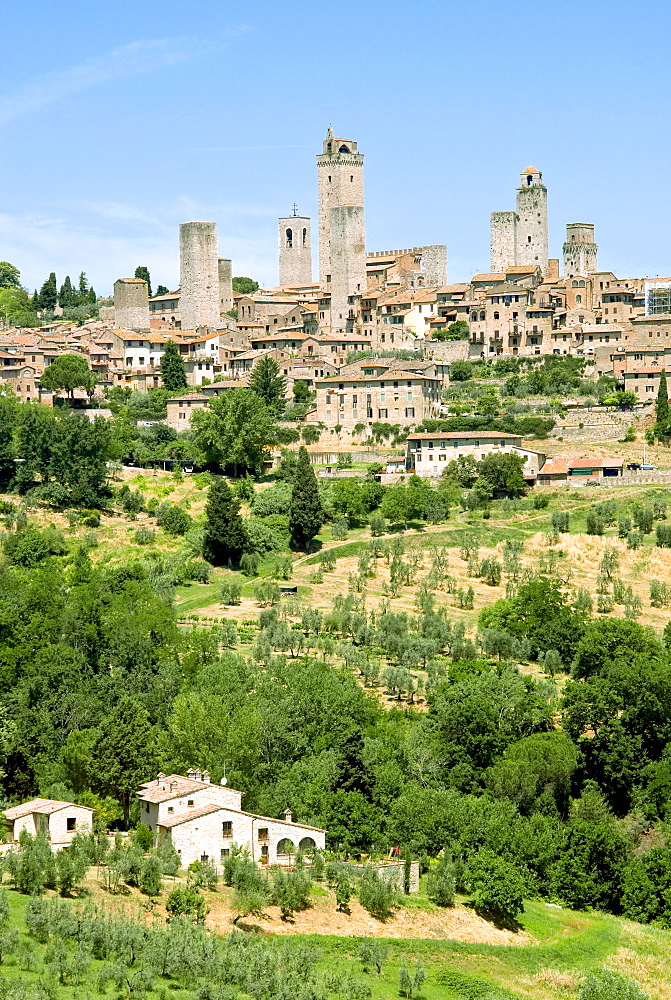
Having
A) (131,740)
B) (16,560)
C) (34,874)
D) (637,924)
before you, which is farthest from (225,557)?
(34,874)

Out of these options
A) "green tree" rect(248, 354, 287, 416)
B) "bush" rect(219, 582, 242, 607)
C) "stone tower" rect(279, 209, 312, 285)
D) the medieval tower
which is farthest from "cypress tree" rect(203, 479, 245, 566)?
"stone tower" rect(279, 209, 312, 285)

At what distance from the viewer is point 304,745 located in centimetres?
4297

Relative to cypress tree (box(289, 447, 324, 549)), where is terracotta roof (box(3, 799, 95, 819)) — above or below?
below

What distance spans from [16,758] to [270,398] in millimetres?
42543

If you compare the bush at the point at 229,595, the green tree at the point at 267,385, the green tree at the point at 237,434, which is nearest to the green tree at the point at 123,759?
the bush at the point at 229,595

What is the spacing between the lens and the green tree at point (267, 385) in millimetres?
83500

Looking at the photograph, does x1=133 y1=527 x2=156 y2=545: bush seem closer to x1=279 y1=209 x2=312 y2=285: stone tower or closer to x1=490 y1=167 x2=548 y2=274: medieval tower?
x1=490 y1=167 x2=548 y2=274: medieval tower

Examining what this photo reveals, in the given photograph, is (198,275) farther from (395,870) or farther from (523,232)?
(395,870)

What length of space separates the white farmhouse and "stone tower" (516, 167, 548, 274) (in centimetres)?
7526

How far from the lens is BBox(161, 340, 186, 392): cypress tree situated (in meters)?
90.9

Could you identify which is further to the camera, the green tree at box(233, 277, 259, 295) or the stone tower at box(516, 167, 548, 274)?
the green tree at box(233, 277, 259, 295)

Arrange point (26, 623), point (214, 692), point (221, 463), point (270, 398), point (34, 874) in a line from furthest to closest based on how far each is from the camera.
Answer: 1. point (270, 398)
2. point (221, 463)
3. point (26, 623)
4. point (214, 692)
5. point (34, 874)

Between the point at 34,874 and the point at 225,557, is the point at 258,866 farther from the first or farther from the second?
the point at 225,557

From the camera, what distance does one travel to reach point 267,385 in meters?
84.1
